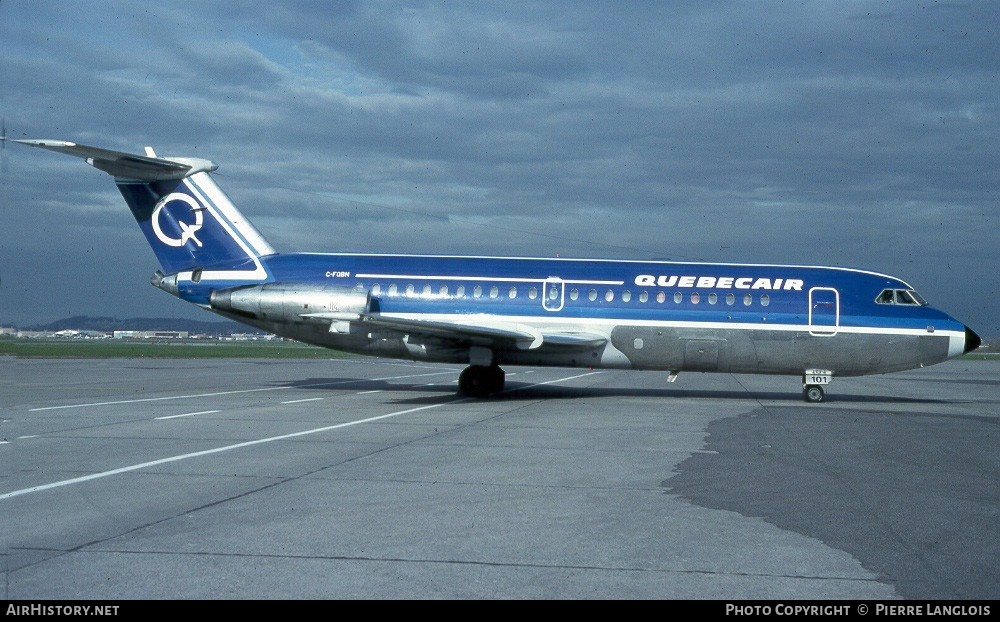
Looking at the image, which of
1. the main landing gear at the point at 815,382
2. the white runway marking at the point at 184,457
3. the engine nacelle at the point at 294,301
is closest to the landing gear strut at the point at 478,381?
the engine nacelle at the point at 294,301

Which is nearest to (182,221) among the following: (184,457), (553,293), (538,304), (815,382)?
(538,304)

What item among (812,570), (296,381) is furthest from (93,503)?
(296,381)

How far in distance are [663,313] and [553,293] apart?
112 inches

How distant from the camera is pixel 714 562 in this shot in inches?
256

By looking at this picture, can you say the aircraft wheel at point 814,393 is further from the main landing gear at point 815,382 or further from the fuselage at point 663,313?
the fuselage at point 663,313

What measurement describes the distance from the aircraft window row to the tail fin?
361cm

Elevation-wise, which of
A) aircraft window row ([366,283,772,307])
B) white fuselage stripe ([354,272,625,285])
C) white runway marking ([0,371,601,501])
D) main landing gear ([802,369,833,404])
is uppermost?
white fuselage stripe ([354,272,625,285])

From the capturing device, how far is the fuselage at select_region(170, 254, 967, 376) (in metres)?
22.2

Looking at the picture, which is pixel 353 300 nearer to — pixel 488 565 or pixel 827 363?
pixel 827 363

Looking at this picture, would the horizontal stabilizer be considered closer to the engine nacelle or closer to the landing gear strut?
the engine nacelle

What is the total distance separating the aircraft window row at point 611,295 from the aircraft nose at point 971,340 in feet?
4.31

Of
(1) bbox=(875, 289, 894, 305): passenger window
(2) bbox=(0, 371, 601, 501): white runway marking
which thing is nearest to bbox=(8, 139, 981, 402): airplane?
(1) bbox=(875, 289, 894, 305): passenger window

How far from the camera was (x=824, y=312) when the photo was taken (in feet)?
73.3
